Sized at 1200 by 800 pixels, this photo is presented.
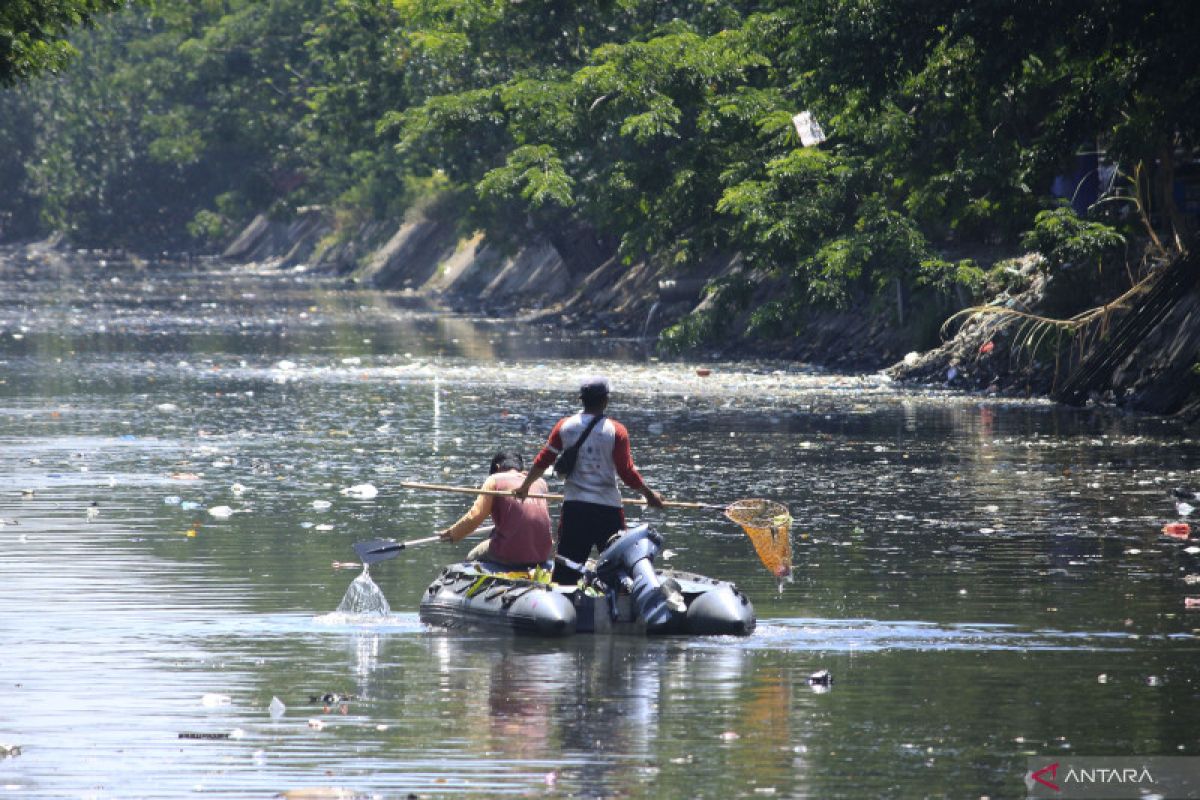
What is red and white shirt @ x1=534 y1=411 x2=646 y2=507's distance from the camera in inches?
569

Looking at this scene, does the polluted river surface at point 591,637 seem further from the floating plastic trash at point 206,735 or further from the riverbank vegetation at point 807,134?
the riverbank vegetation at point 807,134

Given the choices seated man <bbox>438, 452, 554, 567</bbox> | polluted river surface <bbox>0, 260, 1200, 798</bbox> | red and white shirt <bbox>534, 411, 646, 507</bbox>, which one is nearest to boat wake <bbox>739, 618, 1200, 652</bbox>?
polluted river surface <bbox>0, 260, 1200, 798</bbox>

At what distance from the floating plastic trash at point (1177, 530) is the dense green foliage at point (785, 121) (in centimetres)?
983

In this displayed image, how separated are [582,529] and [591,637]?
0.78 m

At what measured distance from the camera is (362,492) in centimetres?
2189

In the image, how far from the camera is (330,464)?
2469 cm

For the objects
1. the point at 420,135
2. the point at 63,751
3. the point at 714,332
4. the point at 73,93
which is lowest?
the point at 63,751

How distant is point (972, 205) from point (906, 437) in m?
8.87

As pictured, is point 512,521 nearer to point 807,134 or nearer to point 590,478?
point 590,478

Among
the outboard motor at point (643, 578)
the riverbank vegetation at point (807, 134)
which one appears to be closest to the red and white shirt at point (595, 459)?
the outboard motor at point (643, 578)

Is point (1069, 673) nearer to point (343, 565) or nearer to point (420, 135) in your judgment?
point (343, 565)

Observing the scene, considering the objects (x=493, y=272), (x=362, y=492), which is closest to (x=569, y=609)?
(x=362, y=492)

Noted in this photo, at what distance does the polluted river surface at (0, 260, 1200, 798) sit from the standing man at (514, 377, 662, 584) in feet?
2.68

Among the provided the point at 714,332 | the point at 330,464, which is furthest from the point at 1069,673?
the point at 714,332
